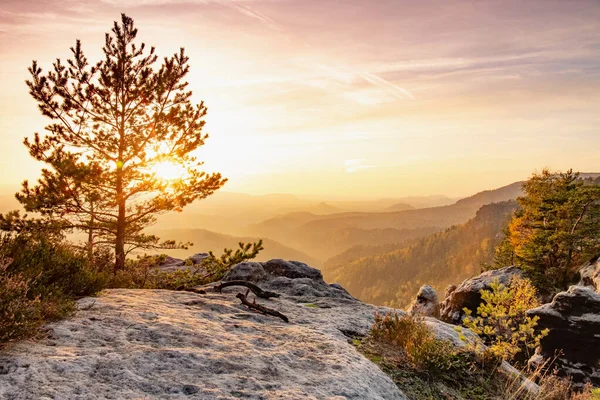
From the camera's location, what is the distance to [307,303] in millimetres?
10438

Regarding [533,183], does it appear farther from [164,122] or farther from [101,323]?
Result: [101,323]

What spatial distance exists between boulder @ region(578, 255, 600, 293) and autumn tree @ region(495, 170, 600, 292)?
384 centimetres

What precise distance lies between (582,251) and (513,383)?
3831 centimetres

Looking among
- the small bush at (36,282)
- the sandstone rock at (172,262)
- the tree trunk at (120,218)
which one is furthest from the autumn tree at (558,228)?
the small bush at (36,282)

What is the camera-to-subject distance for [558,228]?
36.5 m

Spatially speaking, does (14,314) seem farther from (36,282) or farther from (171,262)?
(171,262)

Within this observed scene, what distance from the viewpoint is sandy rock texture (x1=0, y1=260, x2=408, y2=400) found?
12.9 ft

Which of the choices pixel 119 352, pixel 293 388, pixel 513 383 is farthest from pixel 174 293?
pixel 513 383

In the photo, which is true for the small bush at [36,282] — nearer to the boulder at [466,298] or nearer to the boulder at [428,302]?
the boulder at [428,302]

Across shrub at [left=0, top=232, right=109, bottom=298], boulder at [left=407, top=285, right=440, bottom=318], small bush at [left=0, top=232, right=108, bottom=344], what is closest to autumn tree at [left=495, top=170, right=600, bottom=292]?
boulder at [left=407, top=285, right=440, bottom=318]

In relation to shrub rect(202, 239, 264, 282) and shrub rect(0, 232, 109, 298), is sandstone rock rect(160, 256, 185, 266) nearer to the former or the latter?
shrub rect(202, 239, 264, 282)

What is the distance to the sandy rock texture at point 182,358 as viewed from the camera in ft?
12.9

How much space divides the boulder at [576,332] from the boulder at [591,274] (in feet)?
33.2

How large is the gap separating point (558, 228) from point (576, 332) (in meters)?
21.8
